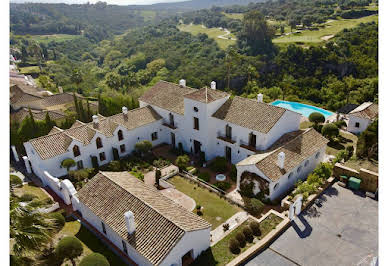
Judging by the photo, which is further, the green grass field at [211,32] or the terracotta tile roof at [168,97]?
the green grass field at [211,32]

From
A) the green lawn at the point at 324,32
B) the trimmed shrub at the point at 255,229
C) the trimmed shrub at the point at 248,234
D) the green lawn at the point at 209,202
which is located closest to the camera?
the trimmed shrub at the point at 248,234

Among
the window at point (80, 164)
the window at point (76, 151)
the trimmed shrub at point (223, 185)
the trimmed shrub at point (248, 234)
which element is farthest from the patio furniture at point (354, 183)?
the window at point (76, 151)

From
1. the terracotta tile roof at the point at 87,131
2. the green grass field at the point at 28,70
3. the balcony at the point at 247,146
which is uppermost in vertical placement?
the green grass field at the point at 28,70

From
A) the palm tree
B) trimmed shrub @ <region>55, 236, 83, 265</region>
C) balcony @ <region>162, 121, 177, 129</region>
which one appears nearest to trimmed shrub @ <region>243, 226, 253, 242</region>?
trimmed shrub @ <region>55, 236, 83, 265</region>

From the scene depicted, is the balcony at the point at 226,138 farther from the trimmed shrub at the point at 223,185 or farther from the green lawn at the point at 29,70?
the green lawn at the point at 29,70

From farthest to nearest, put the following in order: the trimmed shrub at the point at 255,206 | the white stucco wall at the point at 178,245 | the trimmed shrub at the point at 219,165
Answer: the trimmed shrub at the point at 219,165 < the trimmed shrub at the point at 255,206 < the white stucco wall at the point at 178,245

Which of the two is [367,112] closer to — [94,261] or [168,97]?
[168,97]

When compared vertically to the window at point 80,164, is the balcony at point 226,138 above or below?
above
